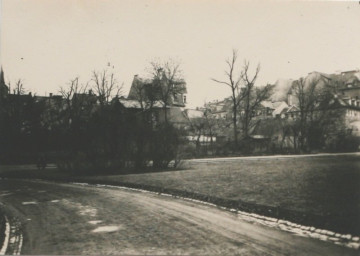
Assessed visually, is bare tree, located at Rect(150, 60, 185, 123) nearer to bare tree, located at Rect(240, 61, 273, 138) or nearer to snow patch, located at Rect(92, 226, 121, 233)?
bare tree, located at Rect(240, 61, 273, 138)

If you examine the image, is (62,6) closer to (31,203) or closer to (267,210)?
(31,203)

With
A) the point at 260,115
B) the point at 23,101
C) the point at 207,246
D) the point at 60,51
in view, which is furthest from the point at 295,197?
the point at 260,115

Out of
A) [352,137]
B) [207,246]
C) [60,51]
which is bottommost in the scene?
[207,246]

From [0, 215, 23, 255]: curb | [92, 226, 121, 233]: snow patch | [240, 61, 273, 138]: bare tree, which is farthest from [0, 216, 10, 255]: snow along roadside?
[240, 61, 273, 138]: bare tree

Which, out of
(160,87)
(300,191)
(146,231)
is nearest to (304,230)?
(146,231)

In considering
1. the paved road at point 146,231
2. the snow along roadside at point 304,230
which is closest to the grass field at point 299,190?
the snow along roadside at point 304,230

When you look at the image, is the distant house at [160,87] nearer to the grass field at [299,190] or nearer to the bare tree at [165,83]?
the bare tree at [165,83]

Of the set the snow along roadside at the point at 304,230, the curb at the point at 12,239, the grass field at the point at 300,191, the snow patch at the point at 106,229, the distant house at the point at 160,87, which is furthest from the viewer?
the distant house at the point at 160,87

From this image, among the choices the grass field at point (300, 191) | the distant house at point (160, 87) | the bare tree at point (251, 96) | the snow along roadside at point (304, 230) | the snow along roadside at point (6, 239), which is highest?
the distant house at point (160, 87)

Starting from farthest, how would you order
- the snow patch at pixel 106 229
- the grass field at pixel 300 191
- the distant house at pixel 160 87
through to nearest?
the distant house at pixel 160 87 → the snow patch at pixel 106 229 → the grass field at pixel 300 191
